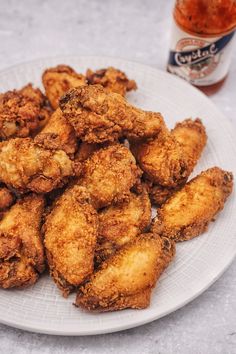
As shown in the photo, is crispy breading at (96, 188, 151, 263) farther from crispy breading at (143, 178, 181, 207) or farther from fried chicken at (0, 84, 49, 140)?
fried chicken at (0, 84, 49, 140)

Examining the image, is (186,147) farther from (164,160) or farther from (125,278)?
(125,278)

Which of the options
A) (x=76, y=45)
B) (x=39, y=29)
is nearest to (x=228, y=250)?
(x=76, y=45)

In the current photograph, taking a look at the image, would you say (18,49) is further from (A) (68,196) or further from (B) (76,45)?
(A) (68,196)

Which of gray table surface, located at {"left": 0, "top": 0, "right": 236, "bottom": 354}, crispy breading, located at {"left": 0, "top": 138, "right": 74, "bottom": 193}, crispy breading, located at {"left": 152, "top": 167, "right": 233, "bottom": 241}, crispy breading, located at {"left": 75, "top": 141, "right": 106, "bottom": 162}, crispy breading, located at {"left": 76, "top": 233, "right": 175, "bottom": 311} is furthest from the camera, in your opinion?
gray table surface, located at {"left": 0, "top": 0, "right": 236, "bottom": 354}

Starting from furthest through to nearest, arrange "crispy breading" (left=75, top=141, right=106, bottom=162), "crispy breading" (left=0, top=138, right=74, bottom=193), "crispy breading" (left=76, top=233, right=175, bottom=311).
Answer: "crispy breading" (left=75, top=141, right=106, bottom=162) → "crispy breading" (left=0, top=138, right=74, bottom=193) → "crispy breading" (left=76, top=233, right=175, bottom=311)

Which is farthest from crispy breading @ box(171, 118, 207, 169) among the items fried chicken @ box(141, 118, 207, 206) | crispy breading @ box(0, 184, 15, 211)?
crispy breading @ box(0, 184, 15, 211)

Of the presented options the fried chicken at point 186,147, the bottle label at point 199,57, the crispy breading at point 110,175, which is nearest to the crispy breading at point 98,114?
the crispy breading at point 110,175
